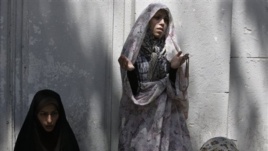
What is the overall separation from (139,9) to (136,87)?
70cm

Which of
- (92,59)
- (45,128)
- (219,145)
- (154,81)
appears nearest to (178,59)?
→ (154,81)

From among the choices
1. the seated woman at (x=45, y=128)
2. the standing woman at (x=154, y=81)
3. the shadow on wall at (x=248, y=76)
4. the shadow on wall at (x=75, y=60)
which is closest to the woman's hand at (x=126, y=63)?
the standing woman at (x=154, y=81)

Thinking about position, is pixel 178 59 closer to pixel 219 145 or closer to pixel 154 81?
pixel 154 81

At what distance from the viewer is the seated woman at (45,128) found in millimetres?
4098

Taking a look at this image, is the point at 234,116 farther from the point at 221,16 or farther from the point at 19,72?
the point at 19,72

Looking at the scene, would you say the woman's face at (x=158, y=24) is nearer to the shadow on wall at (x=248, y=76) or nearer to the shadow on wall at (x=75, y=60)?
the shadow on wall at (x=75, y=60)

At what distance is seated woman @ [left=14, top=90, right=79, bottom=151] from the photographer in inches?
161

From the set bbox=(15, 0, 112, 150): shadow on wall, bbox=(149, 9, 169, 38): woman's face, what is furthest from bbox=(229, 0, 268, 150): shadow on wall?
bbox=(15, 0, 112, 150): shadow on wall

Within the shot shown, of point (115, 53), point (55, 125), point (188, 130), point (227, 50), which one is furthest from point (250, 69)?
point (55, 125)

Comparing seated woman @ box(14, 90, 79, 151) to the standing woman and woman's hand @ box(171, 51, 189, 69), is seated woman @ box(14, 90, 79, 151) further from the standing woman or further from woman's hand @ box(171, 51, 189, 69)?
woman's hand @ box(171, 51, 189, 69)

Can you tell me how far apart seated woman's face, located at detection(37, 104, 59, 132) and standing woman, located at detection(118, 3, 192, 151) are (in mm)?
523

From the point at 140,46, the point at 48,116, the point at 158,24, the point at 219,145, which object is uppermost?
the point at 158,24

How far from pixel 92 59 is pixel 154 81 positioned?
715 millimetres

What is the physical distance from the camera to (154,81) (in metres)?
4.08
